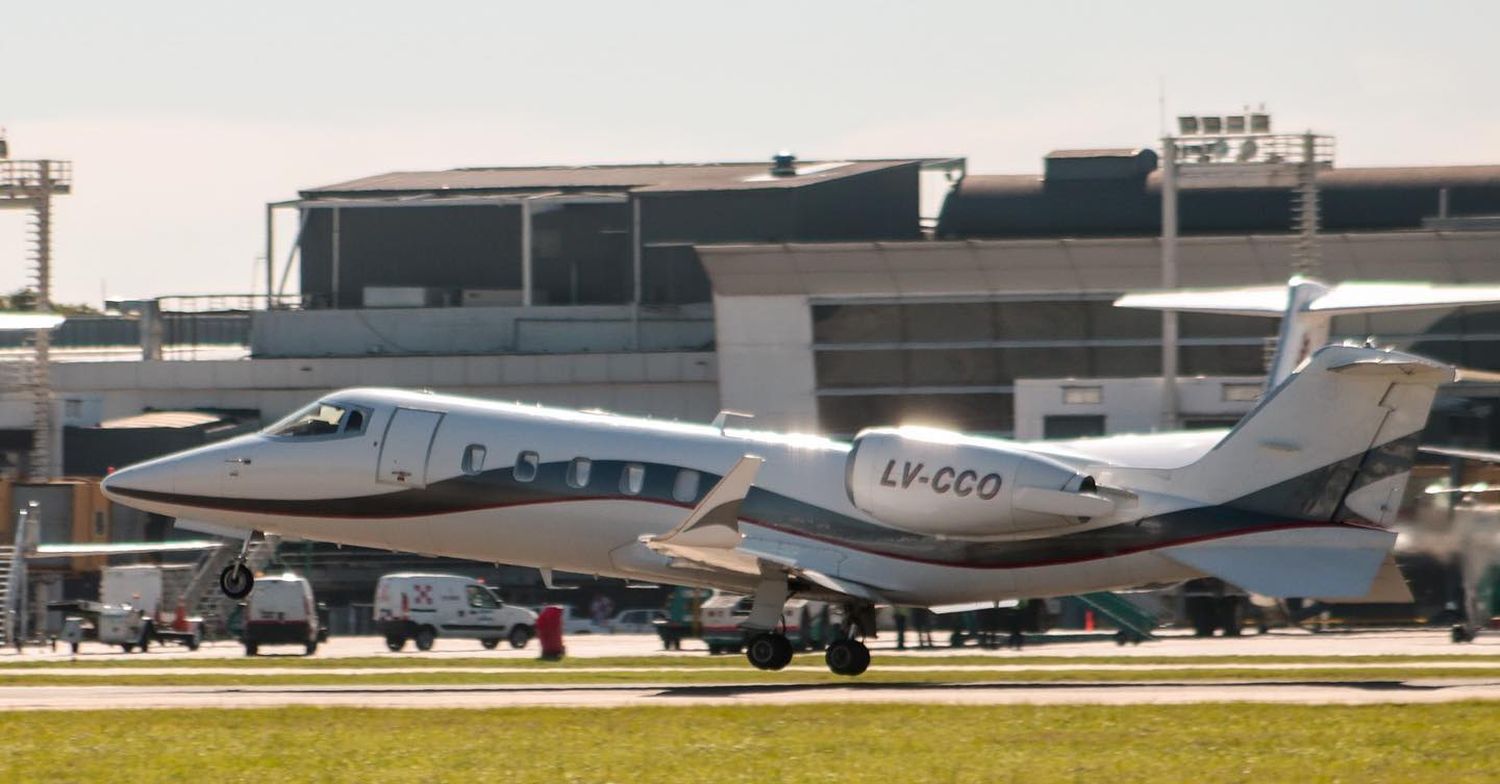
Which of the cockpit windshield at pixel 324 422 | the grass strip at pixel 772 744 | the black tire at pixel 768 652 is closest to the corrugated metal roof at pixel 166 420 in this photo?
the cockpit windshield at pixel 324 422

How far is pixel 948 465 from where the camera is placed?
26.8m

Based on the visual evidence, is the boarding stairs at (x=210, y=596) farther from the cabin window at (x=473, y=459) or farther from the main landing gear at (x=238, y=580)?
the cabin window at (x=473, y=459)

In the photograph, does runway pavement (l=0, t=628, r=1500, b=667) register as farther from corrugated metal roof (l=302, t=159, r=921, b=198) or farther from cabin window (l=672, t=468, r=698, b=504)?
corrugated metal roof (l=302, t=159, r=921, b=198)

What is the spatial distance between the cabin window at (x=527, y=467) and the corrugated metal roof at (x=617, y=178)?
42.1 m

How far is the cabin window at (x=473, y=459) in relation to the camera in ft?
95.0

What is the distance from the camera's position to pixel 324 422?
30.2 m

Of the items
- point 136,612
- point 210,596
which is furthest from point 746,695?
point 210,596

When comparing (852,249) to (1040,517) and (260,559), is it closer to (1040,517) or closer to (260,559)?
(260,559)

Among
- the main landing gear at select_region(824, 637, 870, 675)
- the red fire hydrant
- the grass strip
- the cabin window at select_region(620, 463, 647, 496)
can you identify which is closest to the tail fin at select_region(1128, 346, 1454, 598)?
the grass strip

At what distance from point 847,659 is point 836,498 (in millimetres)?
2133

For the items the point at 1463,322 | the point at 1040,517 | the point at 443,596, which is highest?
the point at 1463,322

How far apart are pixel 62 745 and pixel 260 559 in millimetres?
40567

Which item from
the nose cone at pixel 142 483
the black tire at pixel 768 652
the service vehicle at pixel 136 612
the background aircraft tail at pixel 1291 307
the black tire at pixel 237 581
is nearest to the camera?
the black tire at pixel 768 652

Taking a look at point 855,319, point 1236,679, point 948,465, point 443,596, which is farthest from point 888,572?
point 855,319
